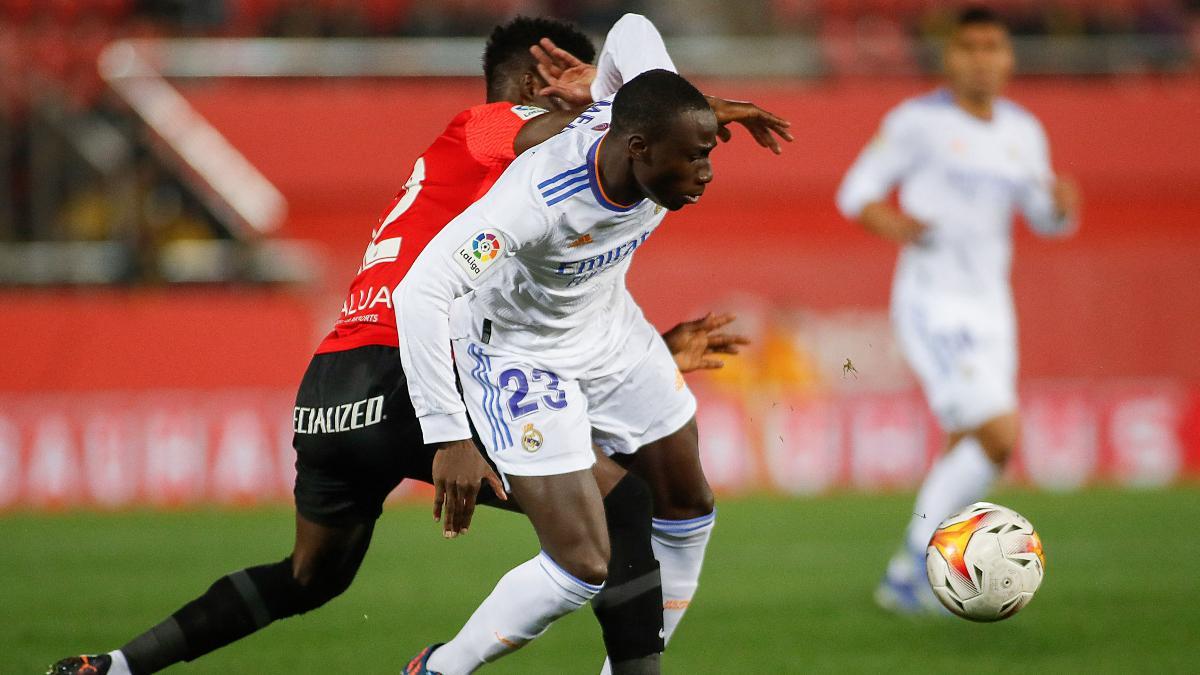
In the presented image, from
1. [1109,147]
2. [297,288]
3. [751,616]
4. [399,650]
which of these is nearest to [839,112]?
[1109,147]

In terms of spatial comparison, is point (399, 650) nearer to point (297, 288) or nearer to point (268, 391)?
point (268, 391)

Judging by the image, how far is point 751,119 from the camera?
493 centimetres

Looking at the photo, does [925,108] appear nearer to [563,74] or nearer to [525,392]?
[563,74]

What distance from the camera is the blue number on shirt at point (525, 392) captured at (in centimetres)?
477

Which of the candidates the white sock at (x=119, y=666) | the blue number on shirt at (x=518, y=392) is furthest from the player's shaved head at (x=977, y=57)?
the white sock at (x=119, y=666)

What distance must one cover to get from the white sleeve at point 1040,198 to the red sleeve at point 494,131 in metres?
3.84

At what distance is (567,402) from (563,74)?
1.19 metres

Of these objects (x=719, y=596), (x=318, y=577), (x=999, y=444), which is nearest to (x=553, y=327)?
(x=318, y=577)

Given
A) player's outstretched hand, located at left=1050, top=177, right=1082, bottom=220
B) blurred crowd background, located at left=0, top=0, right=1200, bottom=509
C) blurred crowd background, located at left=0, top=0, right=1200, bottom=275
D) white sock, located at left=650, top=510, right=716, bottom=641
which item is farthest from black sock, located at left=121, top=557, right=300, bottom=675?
blurred crowd background, located at left=0, top=0, right=1200, bottom=275

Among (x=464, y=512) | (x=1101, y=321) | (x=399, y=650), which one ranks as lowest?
(x=1101, y=321)

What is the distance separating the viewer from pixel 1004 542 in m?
5.32

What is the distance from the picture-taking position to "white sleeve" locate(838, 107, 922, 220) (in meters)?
8.01

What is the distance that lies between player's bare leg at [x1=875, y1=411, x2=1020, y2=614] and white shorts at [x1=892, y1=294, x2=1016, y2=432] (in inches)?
3.4

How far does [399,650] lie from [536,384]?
203 centimetres
